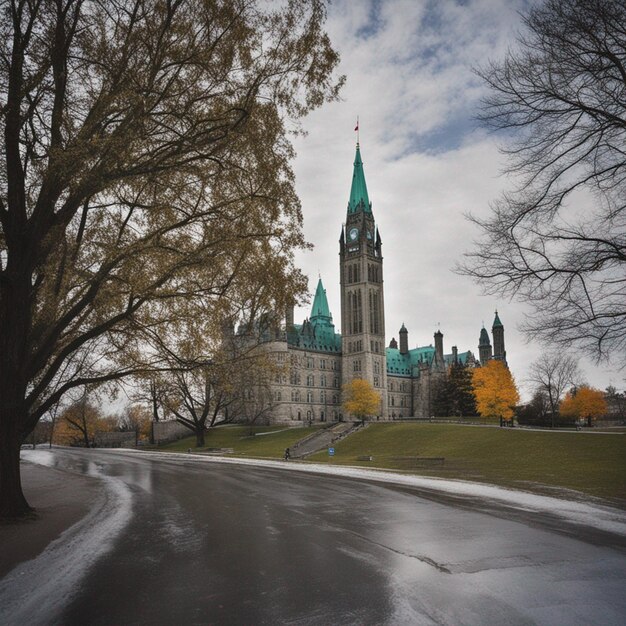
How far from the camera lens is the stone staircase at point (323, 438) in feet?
191

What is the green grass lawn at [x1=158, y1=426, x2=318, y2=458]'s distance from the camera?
203 feet

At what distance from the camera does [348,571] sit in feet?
21.7

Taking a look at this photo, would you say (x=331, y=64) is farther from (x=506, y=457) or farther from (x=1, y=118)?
(x=506, y=457)

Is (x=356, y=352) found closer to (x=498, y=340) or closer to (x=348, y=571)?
(x=498, y=340)

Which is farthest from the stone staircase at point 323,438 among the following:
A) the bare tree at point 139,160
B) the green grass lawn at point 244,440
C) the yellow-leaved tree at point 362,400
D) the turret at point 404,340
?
the turret at point 404,340

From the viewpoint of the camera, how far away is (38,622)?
5.21 metres

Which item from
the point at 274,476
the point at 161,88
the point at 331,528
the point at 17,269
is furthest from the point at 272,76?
the point at 274,476

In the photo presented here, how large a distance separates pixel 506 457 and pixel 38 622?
36.9 meters

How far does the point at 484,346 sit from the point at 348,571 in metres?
142

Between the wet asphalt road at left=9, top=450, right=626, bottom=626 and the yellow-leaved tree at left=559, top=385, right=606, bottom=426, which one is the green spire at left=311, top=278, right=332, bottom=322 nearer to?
the yellow-leaved tree at left=559, top=385, right=606, bottom=426

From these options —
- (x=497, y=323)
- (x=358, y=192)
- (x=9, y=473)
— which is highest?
(x=358, y=192)

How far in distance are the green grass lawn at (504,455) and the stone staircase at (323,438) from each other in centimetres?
201

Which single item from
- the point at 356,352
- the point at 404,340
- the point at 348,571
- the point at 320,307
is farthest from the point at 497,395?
the point at 404,340

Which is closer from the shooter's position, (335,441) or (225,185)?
(225,185)
